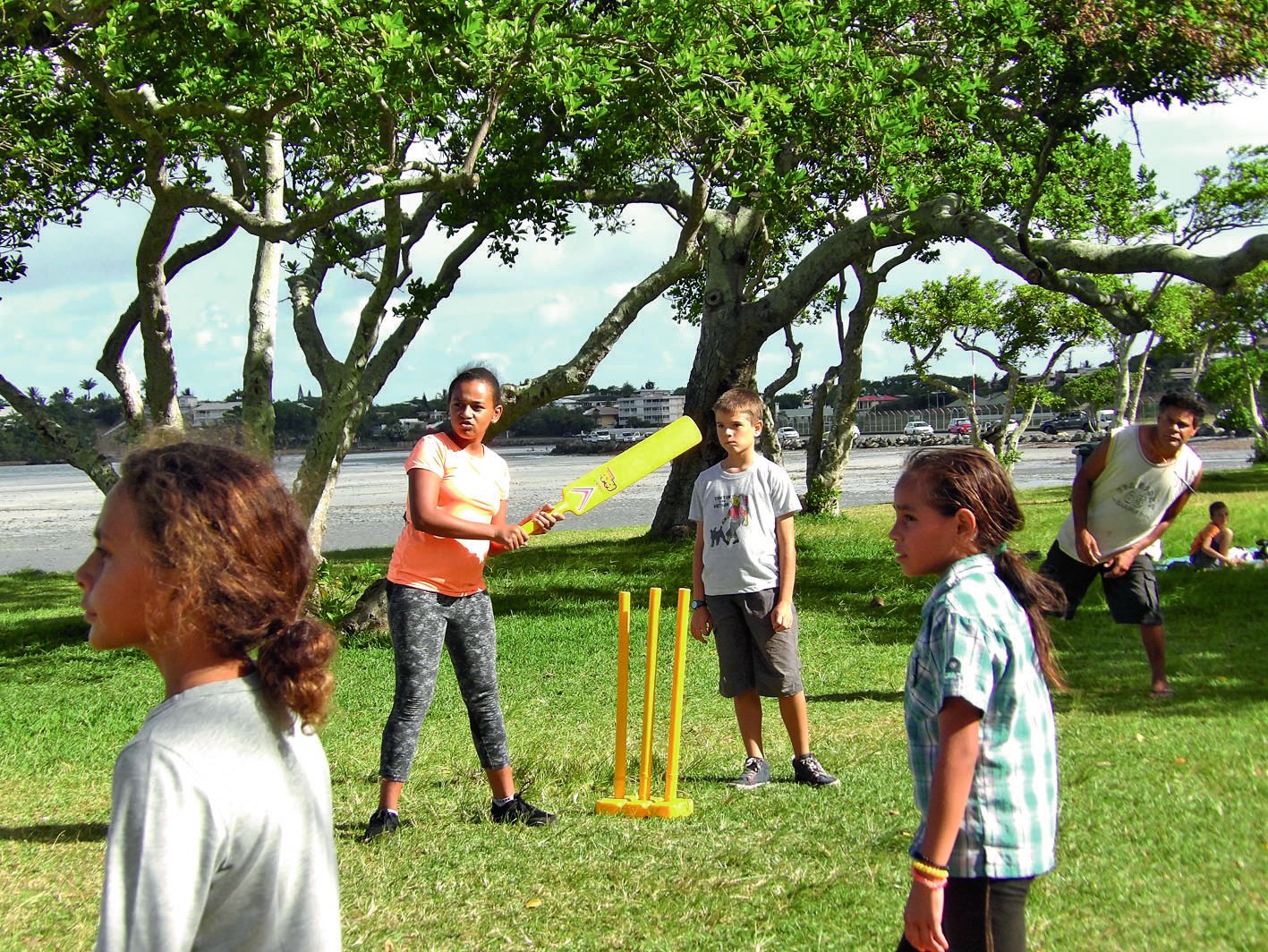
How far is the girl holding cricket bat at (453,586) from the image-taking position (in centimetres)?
514

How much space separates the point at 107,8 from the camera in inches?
340

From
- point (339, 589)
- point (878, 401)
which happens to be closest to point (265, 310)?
point (339, 589)

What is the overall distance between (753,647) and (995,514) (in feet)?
10.5

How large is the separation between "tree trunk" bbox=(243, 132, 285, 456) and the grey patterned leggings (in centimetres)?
674

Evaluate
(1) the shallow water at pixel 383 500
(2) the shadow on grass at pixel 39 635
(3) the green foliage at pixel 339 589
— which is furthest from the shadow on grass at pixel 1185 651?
(1) the shallow water at pixel 383 500

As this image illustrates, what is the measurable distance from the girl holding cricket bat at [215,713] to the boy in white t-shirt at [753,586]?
4066mm

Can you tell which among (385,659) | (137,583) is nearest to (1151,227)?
(385,659)

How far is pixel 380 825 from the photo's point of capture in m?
5.22

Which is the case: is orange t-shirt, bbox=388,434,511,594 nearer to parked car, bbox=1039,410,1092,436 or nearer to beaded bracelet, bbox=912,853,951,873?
beaded bracelet, bbox=912,853,951,873

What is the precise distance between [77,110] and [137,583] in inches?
408

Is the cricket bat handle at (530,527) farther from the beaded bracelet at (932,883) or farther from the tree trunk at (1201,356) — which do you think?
the tree trunk at (1201,356)

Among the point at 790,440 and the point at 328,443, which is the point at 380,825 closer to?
the point at 328,443

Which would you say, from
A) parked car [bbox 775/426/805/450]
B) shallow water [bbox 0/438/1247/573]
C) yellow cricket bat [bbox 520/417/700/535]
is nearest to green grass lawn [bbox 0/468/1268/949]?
yellow cricket bat [bbox 520/417/700/535]

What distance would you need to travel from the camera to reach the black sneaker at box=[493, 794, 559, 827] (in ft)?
17.6
